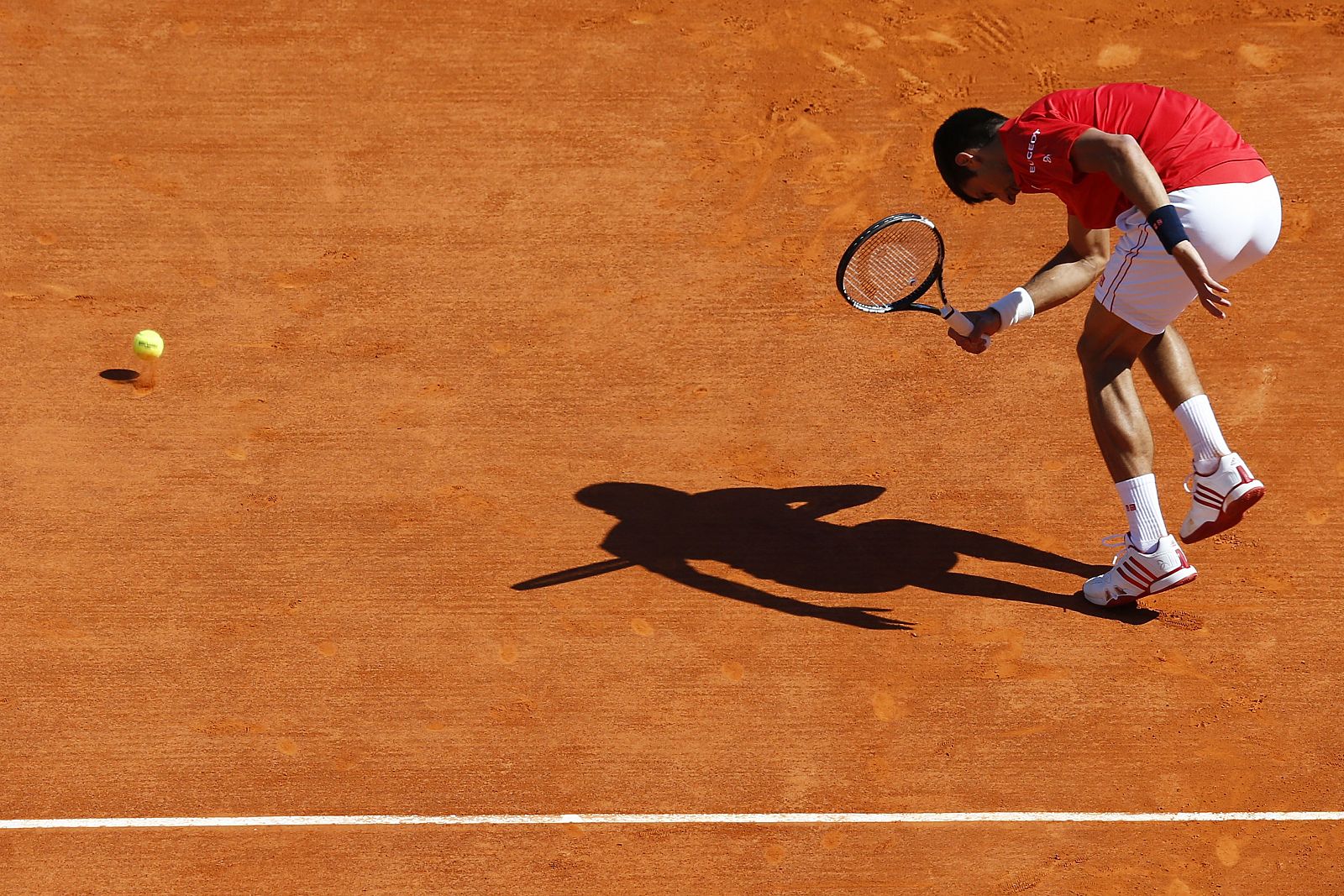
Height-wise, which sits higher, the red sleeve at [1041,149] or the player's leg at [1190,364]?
the red sleeve at [1041,149]

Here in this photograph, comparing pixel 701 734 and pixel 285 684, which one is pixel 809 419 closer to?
pixel 701 734

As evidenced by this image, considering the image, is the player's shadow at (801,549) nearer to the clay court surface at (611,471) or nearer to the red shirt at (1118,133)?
the clay court surface at (611,471)

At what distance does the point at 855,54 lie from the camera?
28.8ft

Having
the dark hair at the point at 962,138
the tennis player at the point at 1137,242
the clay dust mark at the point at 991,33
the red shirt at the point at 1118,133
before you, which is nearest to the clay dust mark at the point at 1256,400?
the tennis player at the point at 1137,242

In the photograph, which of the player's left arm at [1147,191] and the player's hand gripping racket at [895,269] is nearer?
the player's left arm at [1147,191]

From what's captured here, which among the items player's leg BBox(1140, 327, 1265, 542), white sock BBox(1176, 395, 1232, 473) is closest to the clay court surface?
player's leg BBox(1140, 327, 1265, 542)

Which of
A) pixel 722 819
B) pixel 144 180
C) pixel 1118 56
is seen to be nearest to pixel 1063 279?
pixel 722 819

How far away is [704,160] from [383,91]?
2.05m

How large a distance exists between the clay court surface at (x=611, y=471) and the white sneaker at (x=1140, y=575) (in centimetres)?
13

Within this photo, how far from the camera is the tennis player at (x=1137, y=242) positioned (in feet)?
17.3

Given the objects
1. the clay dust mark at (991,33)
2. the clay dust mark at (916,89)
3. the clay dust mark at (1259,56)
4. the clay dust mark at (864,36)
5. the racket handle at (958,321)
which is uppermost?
the clay dust mark at (1259,56)

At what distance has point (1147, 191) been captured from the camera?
501 cm

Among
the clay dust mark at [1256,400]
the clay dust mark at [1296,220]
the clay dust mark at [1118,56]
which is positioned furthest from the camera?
the clay dust mark at [1118,56]

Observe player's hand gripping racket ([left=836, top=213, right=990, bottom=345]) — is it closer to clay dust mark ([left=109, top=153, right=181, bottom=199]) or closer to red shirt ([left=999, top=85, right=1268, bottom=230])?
red shirt ([left=999, top=85, right=1268, bottom=230])
